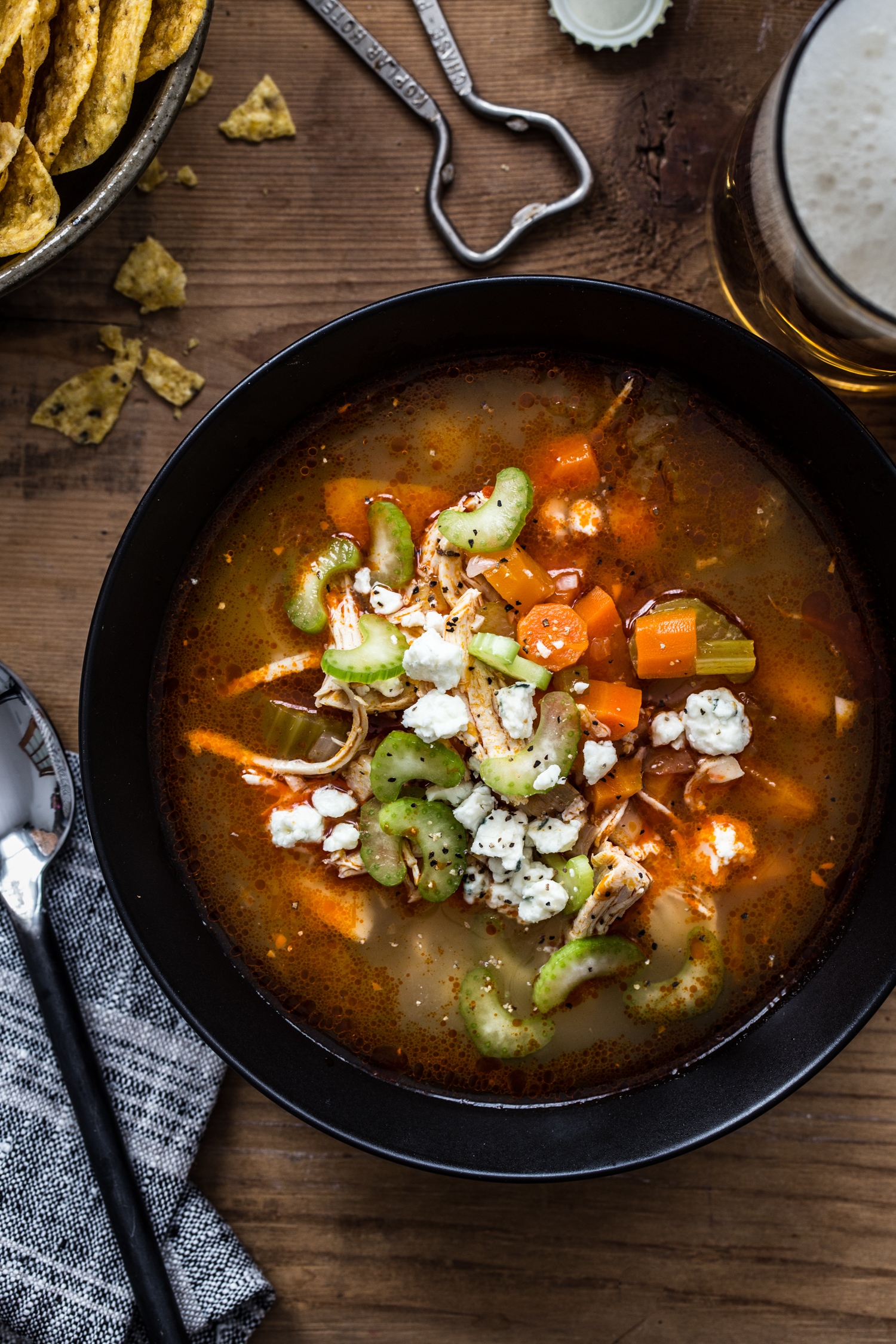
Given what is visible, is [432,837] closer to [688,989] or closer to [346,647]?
[346,647]

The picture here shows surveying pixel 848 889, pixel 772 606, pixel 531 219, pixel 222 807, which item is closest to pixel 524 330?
pixel 531 219

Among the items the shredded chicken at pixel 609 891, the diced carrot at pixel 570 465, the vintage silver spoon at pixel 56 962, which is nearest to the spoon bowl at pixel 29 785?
the vintage silver spoon at pixel 56 962

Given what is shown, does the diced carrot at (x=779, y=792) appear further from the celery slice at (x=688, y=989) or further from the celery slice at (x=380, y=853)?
the celery slice at (x=380, y=853)

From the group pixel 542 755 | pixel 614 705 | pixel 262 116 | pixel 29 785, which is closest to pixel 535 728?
pixel 542 755

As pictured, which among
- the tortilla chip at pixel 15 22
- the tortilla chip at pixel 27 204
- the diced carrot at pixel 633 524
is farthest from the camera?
the diced carrot at pixel 633 524

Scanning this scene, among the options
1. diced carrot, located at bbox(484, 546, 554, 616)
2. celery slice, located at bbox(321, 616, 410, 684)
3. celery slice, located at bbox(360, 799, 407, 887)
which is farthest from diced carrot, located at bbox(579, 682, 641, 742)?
celery slice, located at bbox(360, 799, 407, 887)

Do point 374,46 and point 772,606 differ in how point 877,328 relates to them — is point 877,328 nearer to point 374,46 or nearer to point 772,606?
point 772,606
